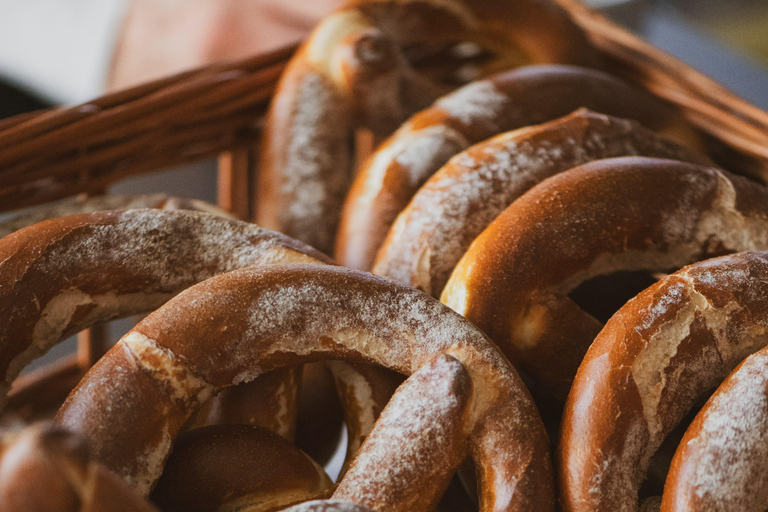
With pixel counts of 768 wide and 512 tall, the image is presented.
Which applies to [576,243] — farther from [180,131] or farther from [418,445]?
[180,131]

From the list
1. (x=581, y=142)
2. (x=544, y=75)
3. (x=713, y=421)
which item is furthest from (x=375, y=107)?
(x=713, y=421)

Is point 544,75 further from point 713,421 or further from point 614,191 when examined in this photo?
point 713,421

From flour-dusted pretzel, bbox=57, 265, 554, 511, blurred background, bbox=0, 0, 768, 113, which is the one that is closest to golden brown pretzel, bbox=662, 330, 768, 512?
flour-dusted pretzel, bbox=57, 265, 554, 511

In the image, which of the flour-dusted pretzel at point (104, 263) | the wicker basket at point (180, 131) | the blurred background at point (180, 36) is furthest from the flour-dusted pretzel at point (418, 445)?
the blurred background at point (180, 36)

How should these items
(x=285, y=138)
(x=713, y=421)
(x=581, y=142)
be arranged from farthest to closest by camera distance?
1. (x=285, y=138)
2. (x=581, y=142)
3. (x=713, y=421)

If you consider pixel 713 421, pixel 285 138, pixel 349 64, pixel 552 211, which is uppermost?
pixel 349 64

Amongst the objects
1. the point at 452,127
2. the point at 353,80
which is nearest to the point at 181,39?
the point at 353,80
